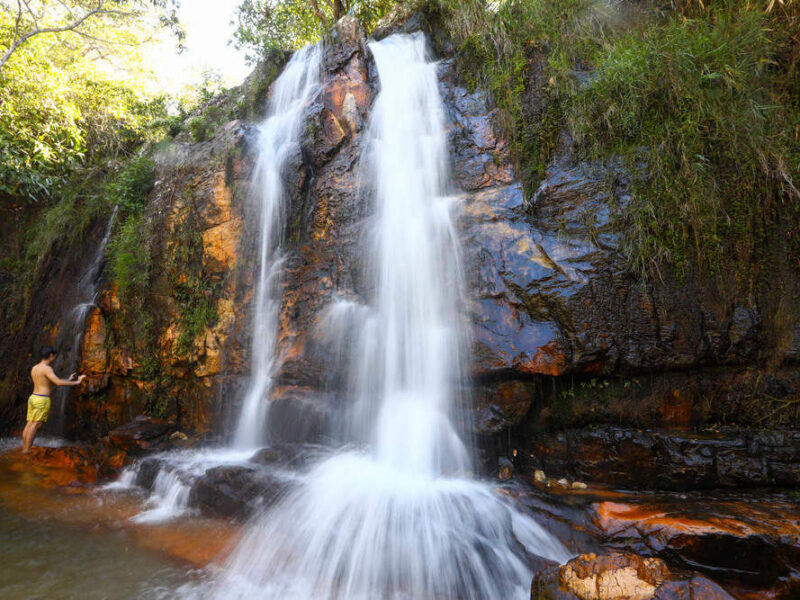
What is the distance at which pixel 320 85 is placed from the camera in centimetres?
736

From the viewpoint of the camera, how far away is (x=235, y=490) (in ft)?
14.4

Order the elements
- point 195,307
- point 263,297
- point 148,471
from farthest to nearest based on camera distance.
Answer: point 195,307 < point 263,297 < point 148,471

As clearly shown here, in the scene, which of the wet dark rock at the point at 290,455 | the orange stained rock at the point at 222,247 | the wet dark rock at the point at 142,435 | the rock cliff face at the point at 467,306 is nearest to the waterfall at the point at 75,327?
the rock cliff face at the point at 467,306

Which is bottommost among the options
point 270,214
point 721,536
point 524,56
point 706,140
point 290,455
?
point 721,536

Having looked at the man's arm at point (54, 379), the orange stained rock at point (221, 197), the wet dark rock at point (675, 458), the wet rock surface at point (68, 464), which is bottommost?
the wet rock surface at point (68, 464)

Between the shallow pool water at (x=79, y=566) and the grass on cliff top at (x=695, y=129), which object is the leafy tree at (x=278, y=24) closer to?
the grass on cliff top at (x=695, y=129)

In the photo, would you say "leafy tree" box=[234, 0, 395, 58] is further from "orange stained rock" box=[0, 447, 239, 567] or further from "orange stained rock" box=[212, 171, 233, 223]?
"orange stained rock" box=[0, 447, 239, 567]

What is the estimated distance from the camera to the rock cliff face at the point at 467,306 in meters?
4.05

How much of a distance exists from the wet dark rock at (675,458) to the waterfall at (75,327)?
8374 mm

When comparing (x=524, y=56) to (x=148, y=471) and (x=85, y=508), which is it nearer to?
(x=148, y=471)

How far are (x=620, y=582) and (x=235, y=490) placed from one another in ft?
12.4

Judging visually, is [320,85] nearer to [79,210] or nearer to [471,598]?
[79,210]

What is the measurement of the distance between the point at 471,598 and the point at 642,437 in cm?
228

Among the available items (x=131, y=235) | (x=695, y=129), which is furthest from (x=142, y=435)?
(x=695, y=129)
